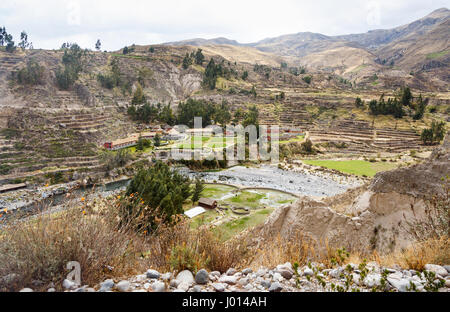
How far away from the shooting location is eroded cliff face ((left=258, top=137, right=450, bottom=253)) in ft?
22.0

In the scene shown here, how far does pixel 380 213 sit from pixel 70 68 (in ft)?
245

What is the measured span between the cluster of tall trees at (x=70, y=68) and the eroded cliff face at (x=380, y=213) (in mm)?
67115

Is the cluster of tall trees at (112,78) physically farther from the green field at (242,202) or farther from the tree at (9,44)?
the green field at (242,202)

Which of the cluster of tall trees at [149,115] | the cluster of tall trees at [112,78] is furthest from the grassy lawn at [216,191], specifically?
the cluster of tall trees at [112,78]

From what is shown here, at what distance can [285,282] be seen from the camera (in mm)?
3398

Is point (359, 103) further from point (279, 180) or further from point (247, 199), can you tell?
point (247, 199)

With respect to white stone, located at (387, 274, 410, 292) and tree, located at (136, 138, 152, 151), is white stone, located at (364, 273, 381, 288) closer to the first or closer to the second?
white stone, located at (387, 274, 410, 292)

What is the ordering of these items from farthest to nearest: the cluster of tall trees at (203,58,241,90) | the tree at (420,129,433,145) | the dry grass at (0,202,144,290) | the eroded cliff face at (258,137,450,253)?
1. the cluster of tall trees at (203,58,241,90)
2. the tree at (420,129,433,145)
3. the eroded cliff face at (258,137,450,253)
4. the dry grass at (0,202,144,290)

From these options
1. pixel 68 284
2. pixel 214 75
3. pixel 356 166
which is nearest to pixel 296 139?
pixel 356 166

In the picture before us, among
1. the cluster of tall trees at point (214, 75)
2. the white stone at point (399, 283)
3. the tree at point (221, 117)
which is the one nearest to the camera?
the white stone at point (399, 283)

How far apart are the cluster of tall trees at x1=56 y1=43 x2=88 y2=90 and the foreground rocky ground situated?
69.5 meters

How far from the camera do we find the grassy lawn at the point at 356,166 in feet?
113

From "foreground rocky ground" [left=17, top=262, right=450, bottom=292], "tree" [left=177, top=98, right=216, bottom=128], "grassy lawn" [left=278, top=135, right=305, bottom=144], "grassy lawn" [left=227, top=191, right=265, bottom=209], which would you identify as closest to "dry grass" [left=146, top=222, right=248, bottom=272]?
"foreground rocky ground" [left=17, top=262, right=450, bottom=292]
